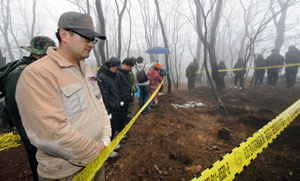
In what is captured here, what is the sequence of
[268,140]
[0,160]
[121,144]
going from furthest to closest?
[121,144]
[0,160]
[268,140]

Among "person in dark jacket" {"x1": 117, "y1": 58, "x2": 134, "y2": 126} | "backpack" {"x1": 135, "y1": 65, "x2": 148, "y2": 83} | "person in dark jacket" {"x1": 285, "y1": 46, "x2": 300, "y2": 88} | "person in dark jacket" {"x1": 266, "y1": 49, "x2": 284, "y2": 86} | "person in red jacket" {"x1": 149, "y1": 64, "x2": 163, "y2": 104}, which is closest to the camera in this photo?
"person in dark jacket" {"x1": 117, "y1": 58, "x2": 134, "y2": 126}

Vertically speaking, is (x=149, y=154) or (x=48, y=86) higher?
(x=48, y=86)

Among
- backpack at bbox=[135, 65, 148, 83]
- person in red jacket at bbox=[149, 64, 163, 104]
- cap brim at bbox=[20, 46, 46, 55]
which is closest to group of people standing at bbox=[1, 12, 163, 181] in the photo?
cap brim at bbox=[20, 46, 46, 55]

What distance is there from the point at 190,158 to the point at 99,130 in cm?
201

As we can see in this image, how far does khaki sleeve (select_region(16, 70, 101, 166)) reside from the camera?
0.81m

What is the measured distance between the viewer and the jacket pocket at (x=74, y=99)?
38.7 inches

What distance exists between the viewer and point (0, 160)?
293cm

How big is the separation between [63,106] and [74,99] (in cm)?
9

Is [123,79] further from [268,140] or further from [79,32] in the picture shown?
[268,140]

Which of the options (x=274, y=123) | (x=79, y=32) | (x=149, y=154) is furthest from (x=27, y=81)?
(x=274, y=123)

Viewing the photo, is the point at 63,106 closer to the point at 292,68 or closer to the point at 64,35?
the point at 64,35

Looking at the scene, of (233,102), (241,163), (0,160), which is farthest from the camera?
(233,102)

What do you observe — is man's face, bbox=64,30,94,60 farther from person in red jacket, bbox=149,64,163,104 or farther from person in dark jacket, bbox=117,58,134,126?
person in red jacket, bbox=149,64,163,104

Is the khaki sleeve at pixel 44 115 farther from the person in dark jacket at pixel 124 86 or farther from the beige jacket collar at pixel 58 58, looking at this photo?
the person in dark jacket at pixel 124 86
